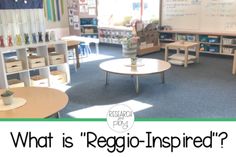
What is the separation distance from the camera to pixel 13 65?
3951mm

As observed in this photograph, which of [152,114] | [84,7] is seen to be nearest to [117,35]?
[84,7]

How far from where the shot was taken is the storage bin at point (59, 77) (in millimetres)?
4527

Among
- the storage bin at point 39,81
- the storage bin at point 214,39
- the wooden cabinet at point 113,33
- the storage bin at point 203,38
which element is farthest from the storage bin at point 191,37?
the storage bin at point 39,81

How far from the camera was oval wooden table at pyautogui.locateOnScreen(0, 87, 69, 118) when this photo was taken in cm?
200

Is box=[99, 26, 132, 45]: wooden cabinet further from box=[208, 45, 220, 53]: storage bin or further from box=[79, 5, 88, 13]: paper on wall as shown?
box=[208, 45, 220, 53]: storage bin

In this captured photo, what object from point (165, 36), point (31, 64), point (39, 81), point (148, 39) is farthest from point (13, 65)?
point (165, 36)

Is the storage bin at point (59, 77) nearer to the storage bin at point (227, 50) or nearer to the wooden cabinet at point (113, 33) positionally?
the wooden cabinet at point (113, 33)

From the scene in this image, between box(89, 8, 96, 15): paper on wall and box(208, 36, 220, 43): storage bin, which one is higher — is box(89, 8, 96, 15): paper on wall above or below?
above

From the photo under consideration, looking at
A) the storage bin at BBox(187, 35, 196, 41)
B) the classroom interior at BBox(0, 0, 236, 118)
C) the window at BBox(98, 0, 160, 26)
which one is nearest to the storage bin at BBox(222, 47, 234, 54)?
the classroom interior at BBox(0, 0, 236, 118)

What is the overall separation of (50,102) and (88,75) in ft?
9.76

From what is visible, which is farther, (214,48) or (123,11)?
(123,11)

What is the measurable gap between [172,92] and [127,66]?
0.82 meters

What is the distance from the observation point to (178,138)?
1.46m

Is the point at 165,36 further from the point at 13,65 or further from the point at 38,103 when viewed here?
the point at 38,103
